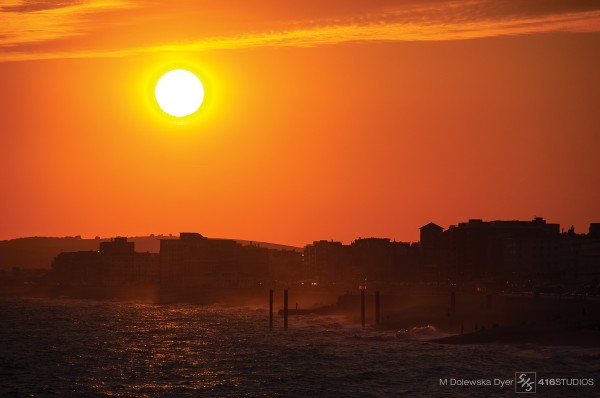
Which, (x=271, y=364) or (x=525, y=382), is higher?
(x=271, y=364)

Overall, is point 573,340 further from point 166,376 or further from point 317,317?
point 317,317

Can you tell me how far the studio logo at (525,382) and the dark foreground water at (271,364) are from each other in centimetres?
53

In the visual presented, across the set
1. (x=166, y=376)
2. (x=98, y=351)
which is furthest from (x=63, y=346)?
(x=166, y=376)

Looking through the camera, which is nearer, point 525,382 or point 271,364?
point 525,382

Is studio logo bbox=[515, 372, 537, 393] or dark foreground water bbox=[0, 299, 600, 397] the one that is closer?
studio logo bbox=[515, 372, 537, 393]

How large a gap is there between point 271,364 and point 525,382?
1134 inches

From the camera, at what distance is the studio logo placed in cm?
7530

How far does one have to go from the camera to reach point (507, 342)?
335 ft

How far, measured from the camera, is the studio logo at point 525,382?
75300 mm

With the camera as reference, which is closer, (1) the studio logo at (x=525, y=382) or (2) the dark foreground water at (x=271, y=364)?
(1) the studio logo at (x=525, y=382)

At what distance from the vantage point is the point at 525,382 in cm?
7794

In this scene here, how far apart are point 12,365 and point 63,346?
21342mm

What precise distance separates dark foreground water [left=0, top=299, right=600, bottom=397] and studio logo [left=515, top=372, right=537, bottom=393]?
0.53 metres

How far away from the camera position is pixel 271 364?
99250mm
